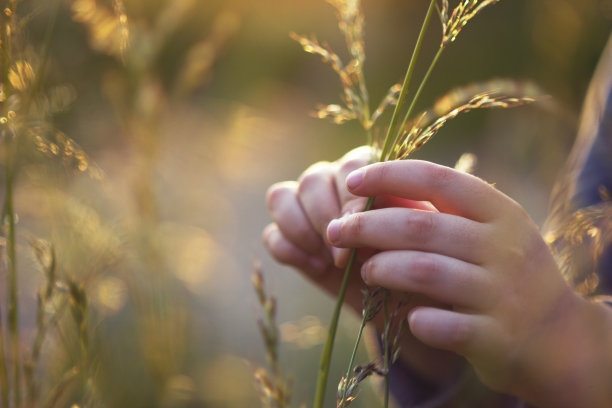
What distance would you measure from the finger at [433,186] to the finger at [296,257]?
283 millimetres

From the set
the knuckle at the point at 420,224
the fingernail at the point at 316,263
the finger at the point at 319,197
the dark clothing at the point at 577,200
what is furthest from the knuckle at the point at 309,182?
the dark clothing at the point at 577,200

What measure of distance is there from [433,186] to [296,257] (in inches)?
12.6

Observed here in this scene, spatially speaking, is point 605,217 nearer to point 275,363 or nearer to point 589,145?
point 275,363

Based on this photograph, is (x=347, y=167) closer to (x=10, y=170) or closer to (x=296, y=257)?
(x=296, y=257)

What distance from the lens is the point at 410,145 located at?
453mm

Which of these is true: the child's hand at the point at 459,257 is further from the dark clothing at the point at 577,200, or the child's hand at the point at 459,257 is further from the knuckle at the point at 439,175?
the dark clothing at the point at 577,200

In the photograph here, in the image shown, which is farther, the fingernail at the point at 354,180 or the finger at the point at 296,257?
the finger at the point at 296,257

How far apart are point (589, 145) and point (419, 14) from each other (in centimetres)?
352

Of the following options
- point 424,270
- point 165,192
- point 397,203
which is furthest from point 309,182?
point 165,192

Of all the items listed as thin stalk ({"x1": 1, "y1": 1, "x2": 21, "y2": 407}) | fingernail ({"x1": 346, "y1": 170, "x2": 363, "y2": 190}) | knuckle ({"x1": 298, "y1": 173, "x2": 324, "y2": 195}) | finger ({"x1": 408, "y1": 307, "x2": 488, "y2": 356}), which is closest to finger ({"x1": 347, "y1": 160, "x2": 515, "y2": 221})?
fingernail ({"x1": 346, "y1": 170, "x2": 363, "y2": 190})

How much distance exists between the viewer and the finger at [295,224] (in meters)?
0.73

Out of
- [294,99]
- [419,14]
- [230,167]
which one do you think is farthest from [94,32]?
[419,14]

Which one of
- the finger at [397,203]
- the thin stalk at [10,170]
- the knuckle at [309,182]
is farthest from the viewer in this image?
the knuckle at [309,182]

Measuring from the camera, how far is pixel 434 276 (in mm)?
497
